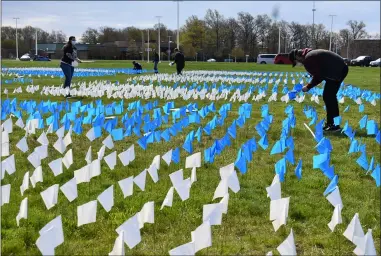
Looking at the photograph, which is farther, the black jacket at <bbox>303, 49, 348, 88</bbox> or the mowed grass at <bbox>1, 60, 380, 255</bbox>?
the black jacket at <bbox>303, 49, 348, 88</bbox>

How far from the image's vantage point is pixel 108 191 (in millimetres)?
3572

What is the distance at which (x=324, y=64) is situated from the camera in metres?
7.57

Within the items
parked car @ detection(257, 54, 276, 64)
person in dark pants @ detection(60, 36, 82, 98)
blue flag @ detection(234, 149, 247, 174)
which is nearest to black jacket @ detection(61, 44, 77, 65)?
person in dark pants @ detection(60, 36, 82, 98)

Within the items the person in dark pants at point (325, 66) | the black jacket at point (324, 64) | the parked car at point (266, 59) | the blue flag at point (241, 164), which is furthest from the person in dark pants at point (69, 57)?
the parked car at point (266, 59)

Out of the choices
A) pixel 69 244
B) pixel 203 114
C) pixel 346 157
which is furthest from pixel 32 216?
pixel 203 114

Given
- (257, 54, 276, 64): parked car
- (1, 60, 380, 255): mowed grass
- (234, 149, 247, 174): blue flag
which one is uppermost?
(257, 54, 276, 64): parked car

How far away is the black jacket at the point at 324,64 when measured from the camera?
7547 mm

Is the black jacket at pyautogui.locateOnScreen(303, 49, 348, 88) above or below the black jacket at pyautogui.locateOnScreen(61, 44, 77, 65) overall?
below

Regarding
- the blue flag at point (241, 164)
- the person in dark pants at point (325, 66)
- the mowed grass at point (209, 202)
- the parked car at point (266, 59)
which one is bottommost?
the mowed grass at point (209, 202)

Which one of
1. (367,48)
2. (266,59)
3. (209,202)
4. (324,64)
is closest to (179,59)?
(367,48)

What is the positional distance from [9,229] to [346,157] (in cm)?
409

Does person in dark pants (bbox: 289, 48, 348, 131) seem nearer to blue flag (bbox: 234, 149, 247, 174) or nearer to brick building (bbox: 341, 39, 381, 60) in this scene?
brick building (bbox: 341, 39, 381, 60)

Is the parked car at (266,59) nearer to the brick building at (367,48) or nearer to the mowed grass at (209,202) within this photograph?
the brick building at (367,48)

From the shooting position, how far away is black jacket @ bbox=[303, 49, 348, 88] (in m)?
7.55
